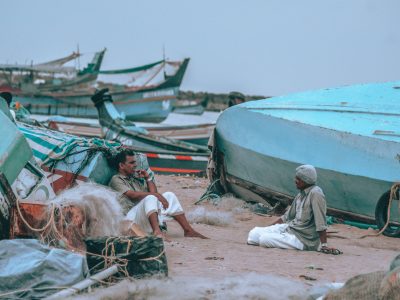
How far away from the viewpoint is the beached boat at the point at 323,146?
9797 millimetres

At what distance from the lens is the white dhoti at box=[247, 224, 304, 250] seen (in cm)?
751

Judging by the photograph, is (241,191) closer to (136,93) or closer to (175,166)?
(175,166)

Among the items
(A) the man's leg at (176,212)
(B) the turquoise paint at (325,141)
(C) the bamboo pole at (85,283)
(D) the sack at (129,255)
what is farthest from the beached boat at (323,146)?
(C) the bamboo pole at (85,283)

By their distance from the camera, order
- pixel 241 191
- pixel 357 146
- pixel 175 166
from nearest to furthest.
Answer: pixel 357 146
pixel 241 191
pixel 175 166

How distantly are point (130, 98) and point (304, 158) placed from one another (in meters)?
29.1

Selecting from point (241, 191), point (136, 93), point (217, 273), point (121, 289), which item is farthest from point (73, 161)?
point (136, 93)

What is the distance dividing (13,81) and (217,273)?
38.6 meters

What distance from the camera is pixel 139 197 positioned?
773 centimetres

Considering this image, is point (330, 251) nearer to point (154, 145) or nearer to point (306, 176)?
point (306, 176)

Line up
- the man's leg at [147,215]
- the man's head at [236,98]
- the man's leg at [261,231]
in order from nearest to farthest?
1. the man's leg at [147,215]
2. the man's leg at [261,231]
3. the man's head at [236,98]

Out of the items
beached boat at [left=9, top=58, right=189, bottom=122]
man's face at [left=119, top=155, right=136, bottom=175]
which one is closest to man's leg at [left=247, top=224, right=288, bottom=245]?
man's face at [left=119, top=155, right=136, bottom=175]

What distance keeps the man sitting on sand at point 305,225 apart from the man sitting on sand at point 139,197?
0.82m

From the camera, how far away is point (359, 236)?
923 cm

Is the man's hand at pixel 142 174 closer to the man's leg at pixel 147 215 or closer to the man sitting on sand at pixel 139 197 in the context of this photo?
the man sitting on sand at pixel 139 197
